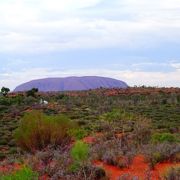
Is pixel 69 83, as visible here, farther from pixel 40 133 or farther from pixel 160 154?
pixel 160 154

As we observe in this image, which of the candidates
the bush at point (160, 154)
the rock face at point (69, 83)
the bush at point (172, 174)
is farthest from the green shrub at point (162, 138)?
the rock face at point (69, 83)

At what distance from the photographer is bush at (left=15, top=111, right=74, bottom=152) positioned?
19.6 metres

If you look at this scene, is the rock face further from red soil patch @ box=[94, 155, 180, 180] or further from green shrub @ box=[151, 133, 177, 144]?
red soil patch @ box=[94, 155, 180, 180]

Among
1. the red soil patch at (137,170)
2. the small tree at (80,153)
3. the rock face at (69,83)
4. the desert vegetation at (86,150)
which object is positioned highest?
the rock face at (69,83)

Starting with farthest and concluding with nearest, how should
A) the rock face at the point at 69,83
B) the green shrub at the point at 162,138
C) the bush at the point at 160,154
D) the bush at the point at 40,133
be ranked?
the rock face at the point at 69,83, the bush at the point at 40,133, the green shrub at the point at 162,138, the bush at the point at 160,154

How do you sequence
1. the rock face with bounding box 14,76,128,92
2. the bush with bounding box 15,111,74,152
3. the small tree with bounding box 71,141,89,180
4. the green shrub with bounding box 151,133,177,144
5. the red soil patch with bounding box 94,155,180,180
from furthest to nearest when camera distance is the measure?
the rock face with bounding box 14,76,128,92, the bush with bounding box 15,111,74,152, the green shrub with bounding box 151,133,177,144, the red soil patch with bounding box 94,155,180,180, the small tree with bounding box 71,141,89,180

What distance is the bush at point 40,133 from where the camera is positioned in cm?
1961

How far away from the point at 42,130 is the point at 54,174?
8229 millimetres

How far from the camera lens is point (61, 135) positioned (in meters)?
20.1

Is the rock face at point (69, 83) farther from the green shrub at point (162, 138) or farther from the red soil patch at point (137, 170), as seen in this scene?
the red soil patch at point (137, 170)

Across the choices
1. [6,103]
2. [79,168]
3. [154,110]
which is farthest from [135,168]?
[6,103]

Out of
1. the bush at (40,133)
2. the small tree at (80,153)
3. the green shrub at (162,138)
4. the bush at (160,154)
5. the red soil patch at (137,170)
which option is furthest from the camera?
the bush at (40,133)

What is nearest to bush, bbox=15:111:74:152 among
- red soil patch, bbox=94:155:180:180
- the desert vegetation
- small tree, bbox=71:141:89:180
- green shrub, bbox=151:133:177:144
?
the desert vegetation

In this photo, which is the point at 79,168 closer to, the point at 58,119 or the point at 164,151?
the point at 164,151
